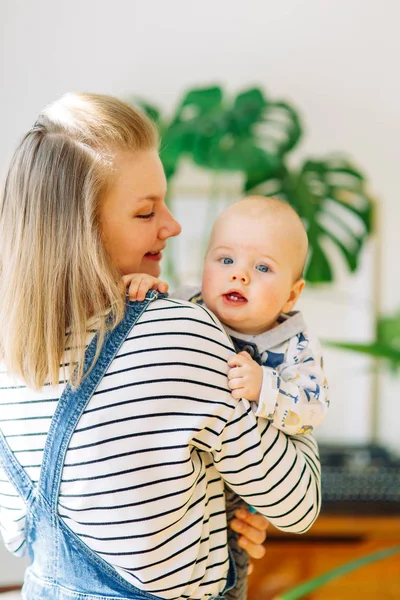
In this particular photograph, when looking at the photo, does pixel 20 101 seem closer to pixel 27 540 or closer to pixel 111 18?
pixel 111 18

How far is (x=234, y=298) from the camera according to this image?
110cm

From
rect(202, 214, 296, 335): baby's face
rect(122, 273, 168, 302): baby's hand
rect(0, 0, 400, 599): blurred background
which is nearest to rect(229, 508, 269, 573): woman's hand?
rect(202, 214, 296, 335): baby's face

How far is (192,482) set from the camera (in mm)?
932

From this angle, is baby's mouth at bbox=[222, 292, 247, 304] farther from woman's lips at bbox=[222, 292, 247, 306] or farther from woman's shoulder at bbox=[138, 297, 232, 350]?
woman's shoulder at bbox=[138, 297, 232, 350]

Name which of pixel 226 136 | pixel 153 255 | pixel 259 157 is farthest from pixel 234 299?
pixel 226 136

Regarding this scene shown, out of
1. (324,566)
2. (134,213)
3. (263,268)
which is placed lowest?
(324,566)

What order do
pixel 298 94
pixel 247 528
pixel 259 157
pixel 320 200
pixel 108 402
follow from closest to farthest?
1. pixel 108 402
2. pixel 247 528
3. pixel 259 157
4. pixel 320 200
5. pixel 298 94

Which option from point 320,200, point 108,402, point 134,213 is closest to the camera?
point 108,402

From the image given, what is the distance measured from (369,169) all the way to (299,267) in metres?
2.01

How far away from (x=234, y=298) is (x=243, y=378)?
0.21m

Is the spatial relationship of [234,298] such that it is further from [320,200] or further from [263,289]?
[320,200]

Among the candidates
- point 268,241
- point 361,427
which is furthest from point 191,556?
point 361,427

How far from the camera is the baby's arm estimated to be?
933mm

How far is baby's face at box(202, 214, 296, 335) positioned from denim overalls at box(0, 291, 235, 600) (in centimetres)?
18
